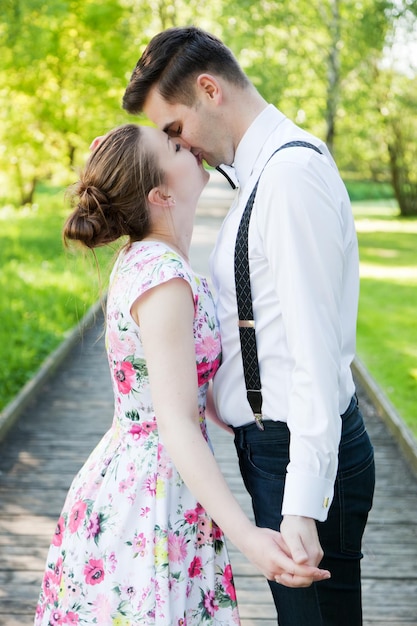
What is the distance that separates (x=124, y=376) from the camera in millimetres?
2178

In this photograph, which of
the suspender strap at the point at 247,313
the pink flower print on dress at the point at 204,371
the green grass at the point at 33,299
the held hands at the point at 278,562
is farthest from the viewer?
the green grass at the point at 33,299

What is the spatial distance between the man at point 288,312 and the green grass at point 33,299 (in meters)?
0.49

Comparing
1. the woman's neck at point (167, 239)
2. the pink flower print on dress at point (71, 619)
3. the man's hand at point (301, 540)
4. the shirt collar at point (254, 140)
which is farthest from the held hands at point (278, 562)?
the shirt collar at point (254, 140)

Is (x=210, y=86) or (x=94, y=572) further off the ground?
(x=210, y=86)

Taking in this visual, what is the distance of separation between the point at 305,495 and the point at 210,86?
108cm

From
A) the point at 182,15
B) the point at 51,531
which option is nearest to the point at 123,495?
the point at 51,531

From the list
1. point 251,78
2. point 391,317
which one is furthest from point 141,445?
point 251,78

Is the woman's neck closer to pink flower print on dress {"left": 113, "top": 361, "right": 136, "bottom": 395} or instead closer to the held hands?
pink flower print on dress {"left": 113, "top": 361, "right": 136, "bottom": 395}

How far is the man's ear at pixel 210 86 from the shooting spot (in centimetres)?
221

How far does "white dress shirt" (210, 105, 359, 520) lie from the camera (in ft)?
6.07

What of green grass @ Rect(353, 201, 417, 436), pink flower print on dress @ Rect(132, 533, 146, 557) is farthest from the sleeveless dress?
green grass @ Rect(353, 201, 417, 436)

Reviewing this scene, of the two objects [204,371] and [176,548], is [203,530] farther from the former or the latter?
[204,371]

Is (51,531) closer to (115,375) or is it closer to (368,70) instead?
(115,375)

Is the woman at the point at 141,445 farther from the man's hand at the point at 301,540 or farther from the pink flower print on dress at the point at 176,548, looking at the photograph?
the man's hand at the point at 301,540
